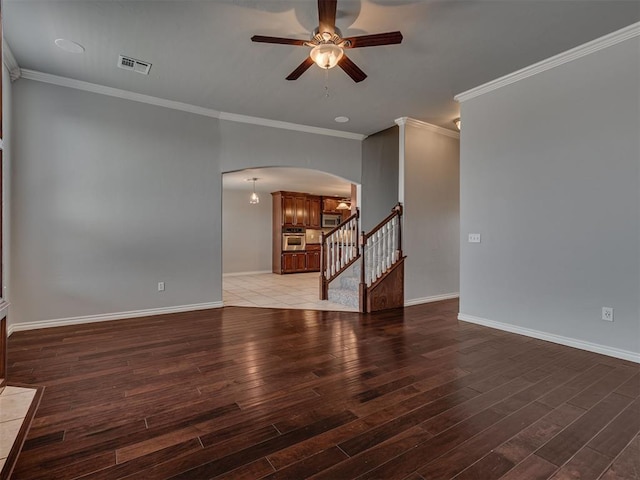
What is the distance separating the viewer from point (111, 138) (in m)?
4.43

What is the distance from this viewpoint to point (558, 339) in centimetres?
351

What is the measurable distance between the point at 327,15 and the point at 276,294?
5148mm

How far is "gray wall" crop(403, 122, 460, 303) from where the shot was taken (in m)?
5.44

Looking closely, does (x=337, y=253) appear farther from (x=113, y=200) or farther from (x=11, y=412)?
(x=11, y=412)

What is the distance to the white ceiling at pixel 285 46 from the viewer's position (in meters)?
2.74

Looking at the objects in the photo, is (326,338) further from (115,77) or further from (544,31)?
(115,77)

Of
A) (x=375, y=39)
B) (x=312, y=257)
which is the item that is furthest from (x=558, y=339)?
(x=312, y=257)

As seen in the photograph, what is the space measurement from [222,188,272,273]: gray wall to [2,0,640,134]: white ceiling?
19.0 feet

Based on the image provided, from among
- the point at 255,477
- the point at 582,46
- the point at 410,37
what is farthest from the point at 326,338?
the point at 582,46

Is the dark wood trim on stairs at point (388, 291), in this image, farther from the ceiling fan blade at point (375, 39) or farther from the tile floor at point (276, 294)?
the ceiling fan blade at point (375, 39)

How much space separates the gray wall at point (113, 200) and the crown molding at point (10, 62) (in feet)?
0.29

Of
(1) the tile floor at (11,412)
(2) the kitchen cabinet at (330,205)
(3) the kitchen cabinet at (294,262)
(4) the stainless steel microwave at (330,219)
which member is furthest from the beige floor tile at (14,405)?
(2) the kitchen cabinet at (330,205)

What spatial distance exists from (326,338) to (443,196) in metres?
3.57

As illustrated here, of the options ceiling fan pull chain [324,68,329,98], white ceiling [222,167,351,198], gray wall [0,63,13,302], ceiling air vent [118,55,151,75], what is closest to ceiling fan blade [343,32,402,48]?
ceiling fan pull chain [324,68,329,98]
